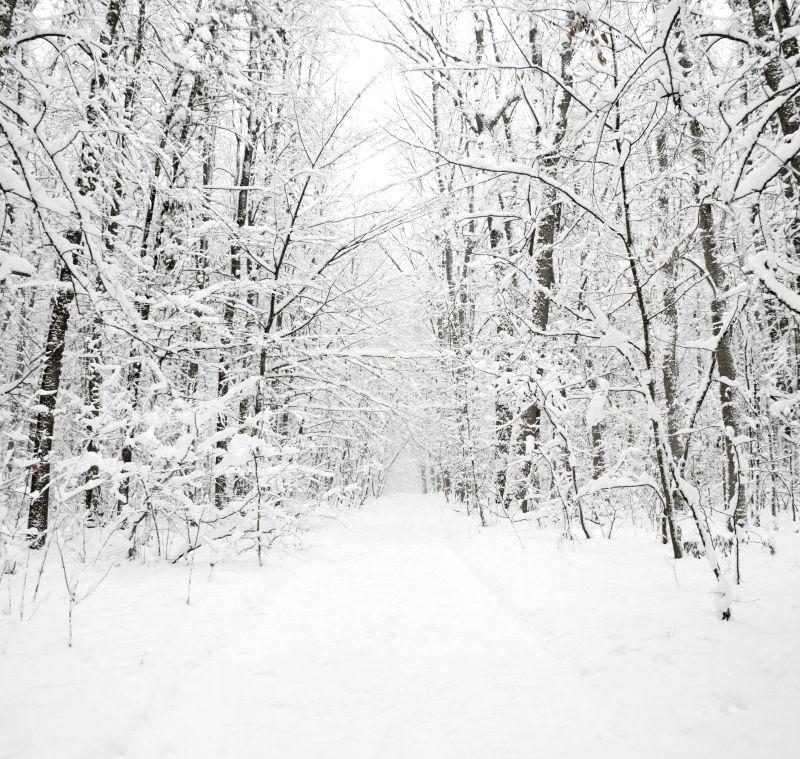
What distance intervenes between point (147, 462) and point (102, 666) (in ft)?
11.2

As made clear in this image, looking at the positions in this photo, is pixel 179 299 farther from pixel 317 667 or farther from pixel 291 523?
pixel 317 667

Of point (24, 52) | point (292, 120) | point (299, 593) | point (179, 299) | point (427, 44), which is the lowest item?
point (299, 593)

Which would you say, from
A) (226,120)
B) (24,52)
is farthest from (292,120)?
(24,52)

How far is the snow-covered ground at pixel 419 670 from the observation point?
221 cm

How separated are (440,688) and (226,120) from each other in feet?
33.7

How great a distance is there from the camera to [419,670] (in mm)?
3162

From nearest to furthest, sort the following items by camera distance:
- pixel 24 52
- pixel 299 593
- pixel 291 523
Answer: pixel 24 52, pixel 299 593, pixel 291 523

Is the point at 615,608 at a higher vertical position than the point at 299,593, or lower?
higher

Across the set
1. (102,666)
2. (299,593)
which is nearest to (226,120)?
(299,593)

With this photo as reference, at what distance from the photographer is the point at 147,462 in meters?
5.87

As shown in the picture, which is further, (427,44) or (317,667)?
(427,44)

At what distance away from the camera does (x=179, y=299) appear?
539 cm

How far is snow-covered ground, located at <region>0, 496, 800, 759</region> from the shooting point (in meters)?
2.21

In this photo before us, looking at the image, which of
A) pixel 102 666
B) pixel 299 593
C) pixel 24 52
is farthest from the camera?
pixel 299 593
